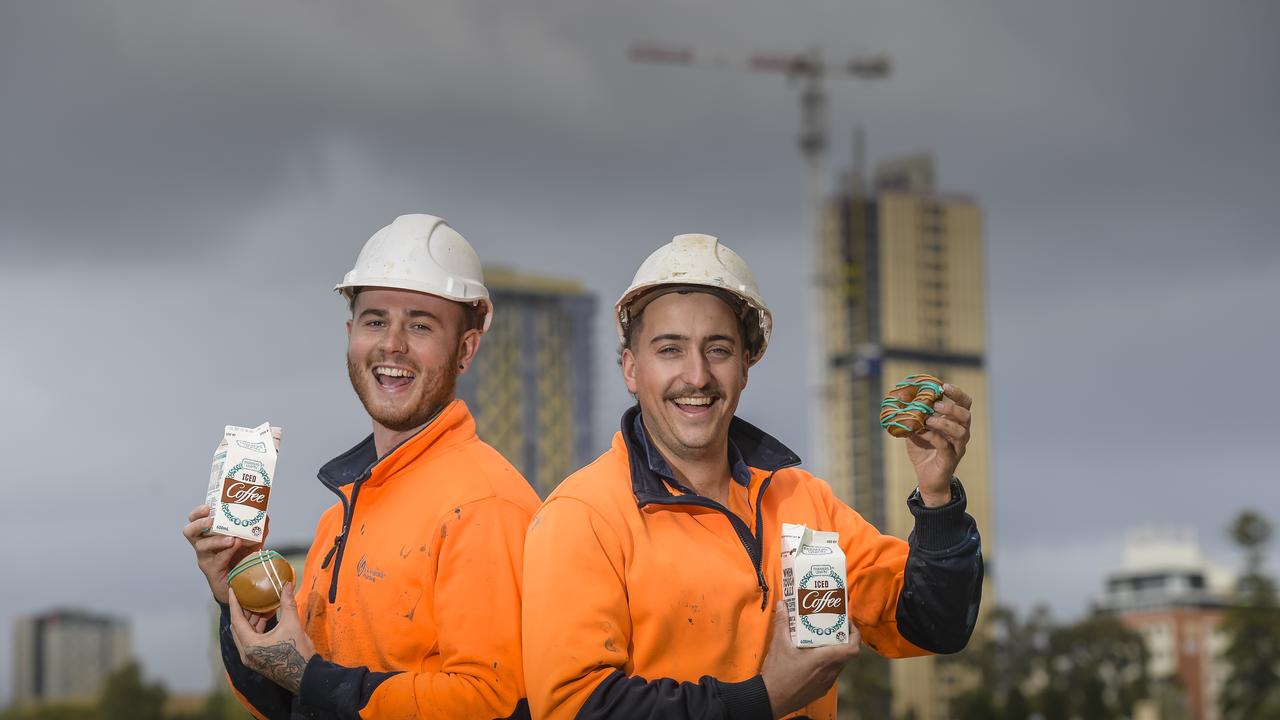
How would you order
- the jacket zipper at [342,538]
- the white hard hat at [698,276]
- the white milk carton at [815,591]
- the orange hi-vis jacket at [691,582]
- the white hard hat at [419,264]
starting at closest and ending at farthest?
the orange hi-vis jacket at [691,582] → the white milk carton at [815,591] → the white hard hat at [698,276] → the jacket zipper at [342,538] → the white hard hat at [419,264]

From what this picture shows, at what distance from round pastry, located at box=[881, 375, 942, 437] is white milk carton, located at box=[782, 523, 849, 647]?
1.70ft

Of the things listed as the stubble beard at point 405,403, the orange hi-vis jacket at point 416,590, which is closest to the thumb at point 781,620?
the orange hi-vis jacket at point 416,590

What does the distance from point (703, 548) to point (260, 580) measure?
1764mm

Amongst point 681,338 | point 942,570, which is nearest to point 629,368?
point 681,338

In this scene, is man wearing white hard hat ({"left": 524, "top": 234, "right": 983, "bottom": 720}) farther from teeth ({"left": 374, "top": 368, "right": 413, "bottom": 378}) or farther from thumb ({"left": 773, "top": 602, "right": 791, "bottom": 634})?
teeth ({"left": 374, "top": 368, "right": 413, "bottom": 378})

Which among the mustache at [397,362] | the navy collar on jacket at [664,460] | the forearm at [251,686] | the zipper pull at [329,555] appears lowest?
the forearm at [251,686]

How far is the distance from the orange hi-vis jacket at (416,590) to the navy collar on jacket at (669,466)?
0.52 m

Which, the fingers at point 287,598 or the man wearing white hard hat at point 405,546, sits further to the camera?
the fingers at point 287,598

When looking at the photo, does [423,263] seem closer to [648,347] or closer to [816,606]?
[648,347]

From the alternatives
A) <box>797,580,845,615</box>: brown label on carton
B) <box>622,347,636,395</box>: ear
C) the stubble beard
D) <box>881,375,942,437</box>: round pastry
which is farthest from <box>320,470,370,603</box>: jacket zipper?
<box>881,375,942,437</box>: round pastry

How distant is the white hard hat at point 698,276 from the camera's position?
6793 millimetres

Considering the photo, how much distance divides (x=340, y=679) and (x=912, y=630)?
235 centimetres

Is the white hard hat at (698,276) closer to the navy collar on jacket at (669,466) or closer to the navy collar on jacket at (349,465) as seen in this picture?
the navy collar on jacket at (669,466)

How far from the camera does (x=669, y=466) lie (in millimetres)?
6730
